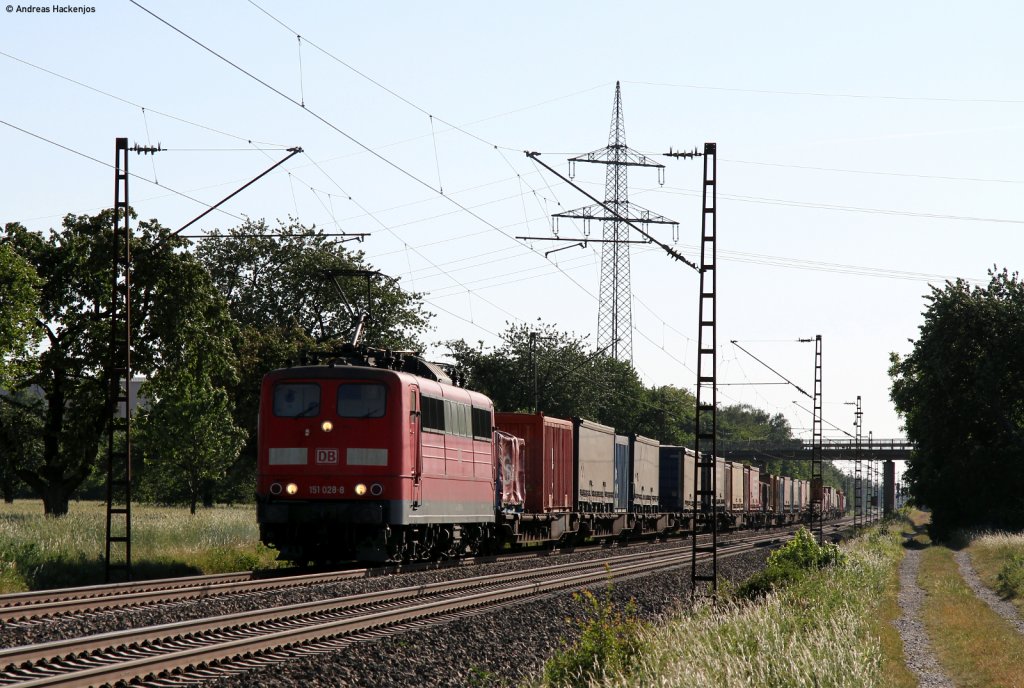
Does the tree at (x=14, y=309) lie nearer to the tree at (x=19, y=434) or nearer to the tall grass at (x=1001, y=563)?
the tree at (x=19, y=434)

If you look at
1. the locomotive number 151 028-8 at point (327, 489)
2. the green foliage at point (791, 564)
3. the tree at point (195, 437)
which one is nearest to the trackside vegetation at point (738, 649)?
the green foliage at point (791, 564)

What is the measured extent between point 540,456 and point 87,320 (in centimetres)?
1705

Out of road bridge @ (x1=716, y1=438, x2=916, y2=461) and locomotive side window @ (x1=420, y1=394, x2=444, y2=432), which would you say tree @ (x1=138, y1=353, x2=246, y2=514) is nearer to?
locomotive side window @ (x1=420, y1=394, x2=444, y2=432)

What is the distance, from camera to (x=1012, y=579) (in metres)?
31.9

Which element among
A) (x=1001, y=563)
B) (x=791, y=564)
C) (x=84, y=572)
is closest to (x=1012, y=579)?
(x=791, y=564)

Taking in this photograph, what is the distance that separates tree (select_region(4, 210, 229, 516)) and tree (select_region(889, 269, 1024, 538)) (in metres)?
36.9

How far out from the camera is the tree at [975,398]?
60750mm

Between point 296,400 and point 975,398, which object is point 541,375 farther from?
point 296,400

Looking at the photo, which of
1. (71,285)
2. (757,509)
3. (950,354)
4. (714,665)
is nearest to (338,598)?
(714,665)

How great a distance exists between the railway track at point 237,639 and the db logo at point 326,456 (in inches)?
130

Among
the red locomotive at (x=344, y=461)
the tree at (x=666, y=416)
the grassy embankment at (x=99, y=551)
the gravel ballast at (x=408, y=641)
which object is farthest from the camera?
the tree at (x=666, y=416)

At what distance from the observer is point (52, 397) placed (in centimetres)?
4294

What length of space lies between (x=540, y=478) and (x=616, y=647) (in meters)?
20.5

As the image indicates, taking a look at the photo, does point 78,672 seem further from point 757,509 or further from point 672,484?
point 757,509
